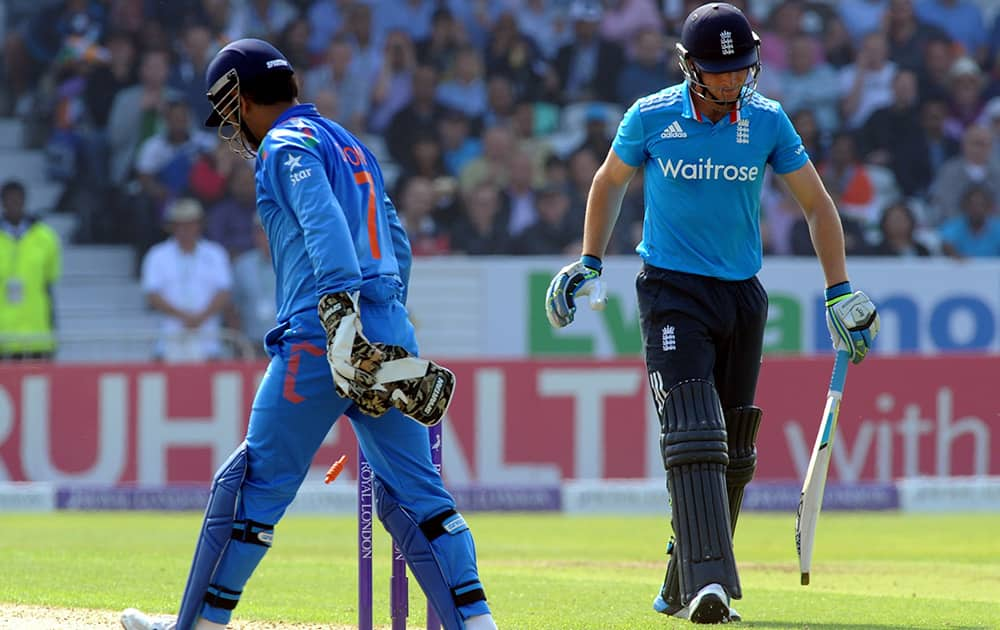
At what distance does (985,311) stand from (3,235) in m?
8.84

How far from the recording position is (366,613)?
5738 millimetres

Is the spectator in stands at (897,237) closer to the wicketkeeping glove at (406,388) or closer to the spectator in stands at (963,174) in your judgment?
the spectator in stands at (963,174)

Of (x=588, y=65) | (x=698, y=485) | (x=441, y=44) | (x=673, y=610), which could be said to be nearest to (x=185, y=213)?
(x=441, y=44)

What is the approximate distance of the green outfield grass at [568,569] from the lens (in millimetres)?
7215

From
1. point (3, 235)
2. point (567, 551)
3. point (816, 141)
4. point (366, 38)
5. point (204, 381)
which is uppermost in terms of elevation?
point (366, 38)

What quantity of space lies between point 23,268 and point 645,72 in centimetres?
697

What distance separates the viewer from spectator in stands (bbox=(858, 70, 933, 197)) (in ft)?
59.7

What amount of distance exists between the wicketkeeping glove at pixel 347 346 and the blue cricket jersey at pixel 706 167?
1924 millimetres

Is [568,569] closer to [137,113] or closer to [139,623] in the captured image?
[139,623]

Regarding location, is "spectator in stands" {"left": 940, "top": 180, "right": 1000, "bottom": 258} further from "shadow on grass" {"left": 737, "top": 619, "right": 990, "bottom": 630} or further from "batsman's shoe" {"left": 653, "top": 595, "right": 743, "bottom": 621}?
"batsman's shoe" {"left": 653, "top": 595, "right": 743, "bottom": 621}

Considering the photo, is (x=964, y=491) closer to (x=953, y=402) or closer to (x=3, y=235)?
(x=953, y=402)

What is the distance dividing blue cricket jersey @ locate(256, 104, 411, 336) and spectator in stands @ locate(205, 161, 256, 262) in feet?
35.2

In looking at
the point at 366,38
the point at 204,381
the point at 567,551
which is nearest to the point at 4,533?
the point at 204,381

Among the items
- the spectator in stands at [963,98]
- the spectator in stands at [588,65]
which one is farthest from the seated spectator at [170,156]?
the spectator in stands at [963,98]
